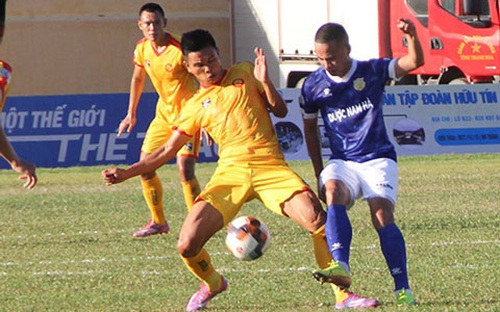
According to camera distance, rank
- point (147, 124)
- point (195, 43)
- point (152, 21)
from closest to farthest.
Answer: point (195, 43) < point (152, 21) < point (147, 124)

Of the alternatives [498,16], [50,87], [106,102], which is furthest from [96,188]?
[50,87]

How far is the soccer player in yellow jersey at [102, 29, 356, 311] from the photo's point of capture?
25.6 feet

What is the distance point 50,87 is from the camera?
35344mm

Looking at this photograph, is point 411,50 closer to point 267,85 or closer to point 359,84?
point 359,84

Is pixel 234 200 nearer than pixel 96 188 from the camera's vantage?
Yes

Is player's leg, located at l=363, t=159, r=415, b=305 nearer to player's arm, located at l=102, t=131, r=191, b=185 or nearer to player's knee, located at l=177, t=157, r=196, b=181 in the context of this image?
player's arm, located at l=102, t=131, r=191, b=185

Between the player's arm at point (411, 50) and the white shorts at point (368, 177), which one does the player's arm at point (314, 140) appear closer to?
the white shorts at point (368, 177)

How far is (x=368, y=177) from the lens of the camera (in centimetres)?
785

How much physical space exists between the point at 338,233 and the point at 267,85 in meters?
1.03

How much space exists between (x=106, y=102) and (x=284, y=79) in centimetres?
780

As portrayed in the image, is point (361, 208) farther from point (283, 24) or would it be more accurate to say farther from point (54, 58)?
point (54, 58)

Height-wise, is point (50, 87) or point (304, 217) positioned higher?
point (304, 217)

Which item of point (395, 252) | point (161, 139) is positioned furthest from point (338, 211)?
point (161, 139)

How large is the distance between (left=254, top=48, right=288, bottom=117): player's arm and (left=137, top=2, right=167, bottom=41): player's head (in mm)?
3700
